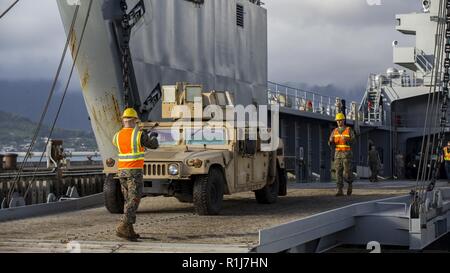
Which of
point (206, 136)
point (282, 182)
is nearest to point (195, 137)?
point (206, 136)

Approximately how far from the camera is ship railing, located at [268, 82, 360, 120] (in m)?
28.7

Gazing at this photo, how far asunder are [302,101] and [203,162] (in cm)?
2044

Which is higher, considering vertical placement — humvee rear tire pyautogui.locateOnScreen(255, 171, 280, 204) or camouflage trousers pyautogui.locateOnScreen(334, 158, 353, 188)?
camouflage trousers pyautogui.locateOnScreen(334, 158, 353, 188)

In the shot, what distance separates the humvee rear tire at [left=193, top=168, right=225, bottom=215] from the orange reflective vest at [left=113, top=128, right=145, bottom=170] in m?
2.40

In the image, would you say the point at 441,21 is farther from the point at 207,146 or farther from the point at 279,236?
the point at 279,236

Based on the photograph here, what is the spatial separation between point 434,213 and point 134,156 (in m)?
5.52

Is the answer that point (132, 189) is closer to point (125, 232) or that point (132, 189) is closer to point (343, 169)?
point (125, 232)

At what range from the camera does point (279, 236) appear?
26.0 feet

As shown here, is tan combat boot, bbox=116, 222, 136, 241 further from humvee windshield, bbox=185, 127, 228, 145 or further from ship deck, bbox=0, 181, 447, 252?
humvee windshield, bbox=185, 127, 228, 145

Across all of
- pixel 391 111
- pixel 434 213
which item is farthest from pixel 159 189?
pixel 391 111

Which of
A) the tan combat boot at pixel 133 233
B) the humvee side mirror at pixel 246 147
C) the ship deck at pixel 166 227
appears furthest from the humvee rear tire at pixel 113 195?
the tan combat boot at pixel 133 233

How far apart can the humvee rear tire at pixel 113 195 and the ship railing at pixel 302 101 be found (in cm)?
1663

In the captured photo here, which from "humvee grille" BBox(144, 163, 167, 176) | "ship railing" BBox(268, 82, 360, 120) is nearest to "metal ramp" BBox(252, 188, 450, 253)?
"humvee grille" BBox(144, 163, 167, 176)

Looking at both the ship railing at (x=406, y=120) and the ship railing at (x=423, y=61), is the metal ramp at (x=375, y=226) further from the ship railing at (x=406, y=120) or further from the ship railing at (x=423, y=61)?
the ship railing at (x=423, y=61)
